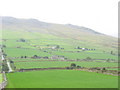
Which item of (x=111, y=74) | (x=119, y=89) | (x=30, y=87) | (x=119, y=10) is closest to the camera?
(x=119, y=10)

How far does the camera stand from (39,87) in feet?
147

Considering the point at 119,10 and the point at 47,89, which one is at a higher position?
the point at 119,10

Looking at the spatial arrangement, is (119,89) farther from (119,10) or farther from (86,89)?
(119,10)

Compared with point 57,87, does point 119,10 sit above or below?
above

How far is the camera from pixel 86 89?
43.4 meters

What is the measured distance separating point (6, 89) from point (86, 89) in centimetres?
1620

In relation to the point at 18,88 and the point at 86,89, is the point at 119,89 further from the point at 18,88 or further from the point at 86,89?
the point at 18,88

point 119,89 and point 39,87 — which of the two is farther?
point 39,87

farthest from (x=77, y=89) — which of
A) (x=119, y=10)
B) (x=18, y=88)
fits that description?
(x=119, y=10)

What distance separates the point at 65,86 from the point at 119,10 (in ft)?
77.1

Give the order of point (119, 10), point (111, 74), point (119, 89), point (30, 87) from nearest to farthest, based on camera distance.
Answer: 1. point (119, 10)
2. point (119, 89)
3. point (30, 87)
4. point (111, 74)

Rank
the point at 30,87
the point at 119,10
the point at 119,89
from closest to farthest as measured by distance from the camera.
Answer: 1. the point at 119,10
2. the point at 119,89
3. the point at 30,87

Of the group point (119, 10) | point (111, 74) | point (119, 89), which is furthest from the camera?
point (111, 74)

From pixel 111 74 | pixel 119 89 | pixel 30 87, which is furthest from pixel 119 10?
pixel 111 74
